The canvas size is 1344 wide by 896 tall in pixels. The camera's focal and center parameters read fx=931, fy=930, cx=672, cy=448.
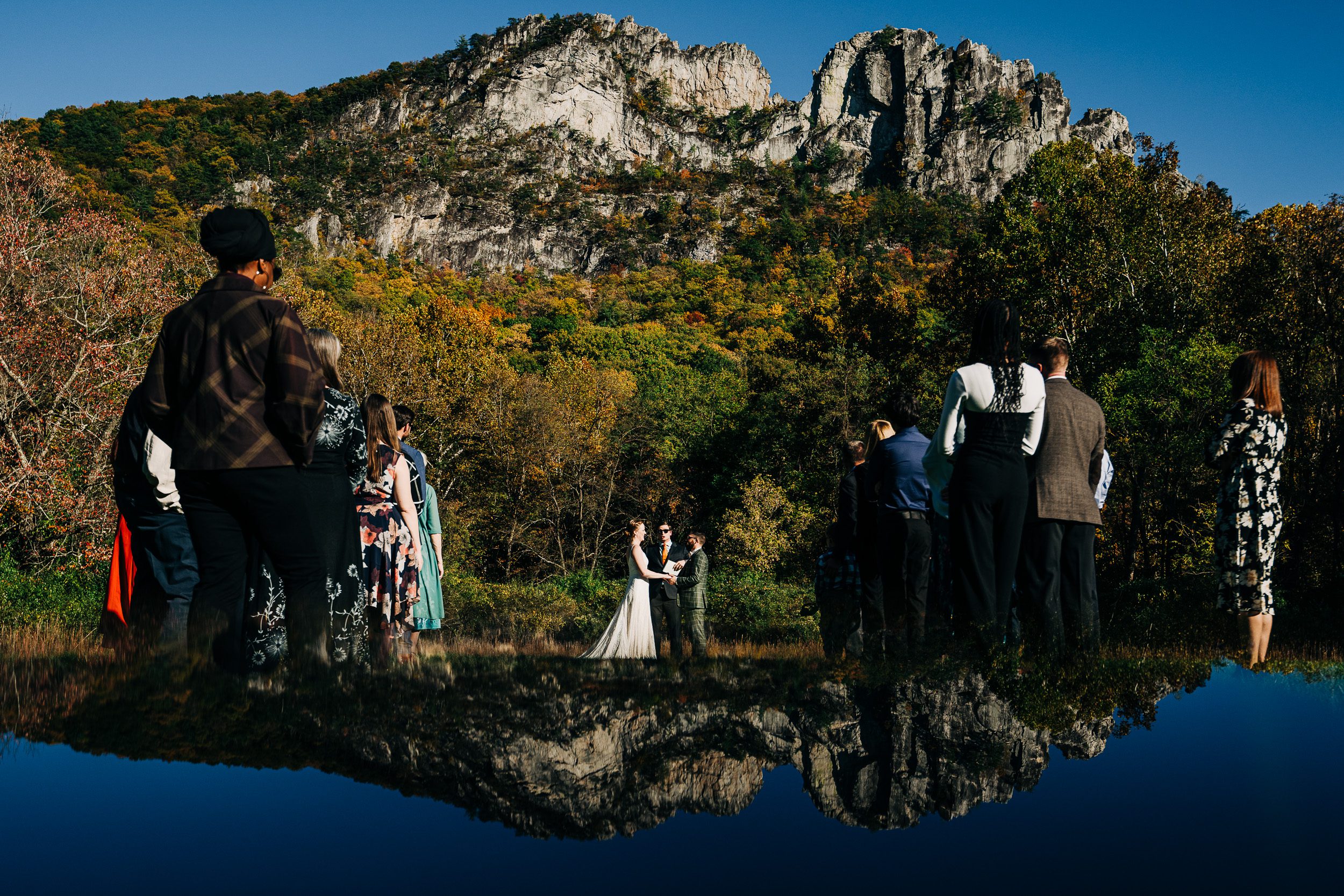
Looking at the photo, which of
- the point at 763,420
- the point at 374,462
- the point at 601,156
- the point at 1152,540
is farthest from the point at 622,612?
the point at 601,156

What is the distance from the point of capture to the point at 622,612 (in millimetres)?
10195

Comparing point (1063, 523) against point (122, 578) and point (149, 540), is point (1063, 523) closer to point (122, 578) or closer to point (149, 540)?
point (149, 540)

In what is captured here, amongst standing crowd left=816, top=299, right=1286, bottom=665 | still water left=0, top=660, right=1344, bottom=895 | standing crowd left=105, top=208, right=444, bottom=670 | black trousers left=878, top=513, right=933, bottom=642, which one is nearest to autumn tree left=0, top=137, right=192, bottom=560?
standing crowd left=105, top=208, right=444, bottom=670

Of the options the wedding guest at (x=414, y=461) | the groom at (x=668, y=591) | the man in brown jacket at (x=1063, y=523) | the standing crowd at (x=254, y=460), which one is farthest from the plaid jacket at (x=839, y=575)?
the standing crowd at (x=254, y=460)

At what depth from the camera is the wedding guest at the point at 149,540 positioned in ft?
14.9

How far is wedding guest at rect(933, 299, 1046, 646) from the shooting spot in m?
4.42

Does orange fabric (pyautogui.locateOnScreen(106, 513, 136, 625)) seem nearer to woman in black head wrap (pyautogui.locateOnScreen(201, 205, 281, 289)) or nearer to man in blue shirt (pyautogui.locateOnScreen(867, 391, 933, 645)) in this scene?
woman in black head wrap (pyautogui.locateOnScreen(201, 205, 281, 289))

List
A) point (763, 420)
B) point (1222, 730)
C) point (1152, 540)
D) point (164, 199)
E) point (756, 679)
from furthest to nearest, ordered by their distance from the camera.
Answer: point (164, 199) < point (763, 420) < point (1152, 540) < point (756, 679) < point (1222, 730)

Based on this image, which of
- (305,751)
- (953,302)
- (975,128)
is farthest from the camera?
(975,128)

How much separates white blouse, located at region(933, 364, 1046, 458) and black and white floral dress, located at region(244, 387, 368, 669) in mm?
2684

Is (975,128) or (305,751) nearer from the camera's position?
(305,751)

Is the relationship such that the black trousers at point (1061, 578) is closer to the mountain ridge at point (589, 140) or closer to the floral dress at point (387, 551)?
the floral dress at point (387, 551)

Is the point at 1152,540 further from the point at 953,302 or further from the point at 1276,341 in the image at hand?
the point at 953,302

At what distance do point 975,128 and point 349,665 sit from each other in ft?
490
